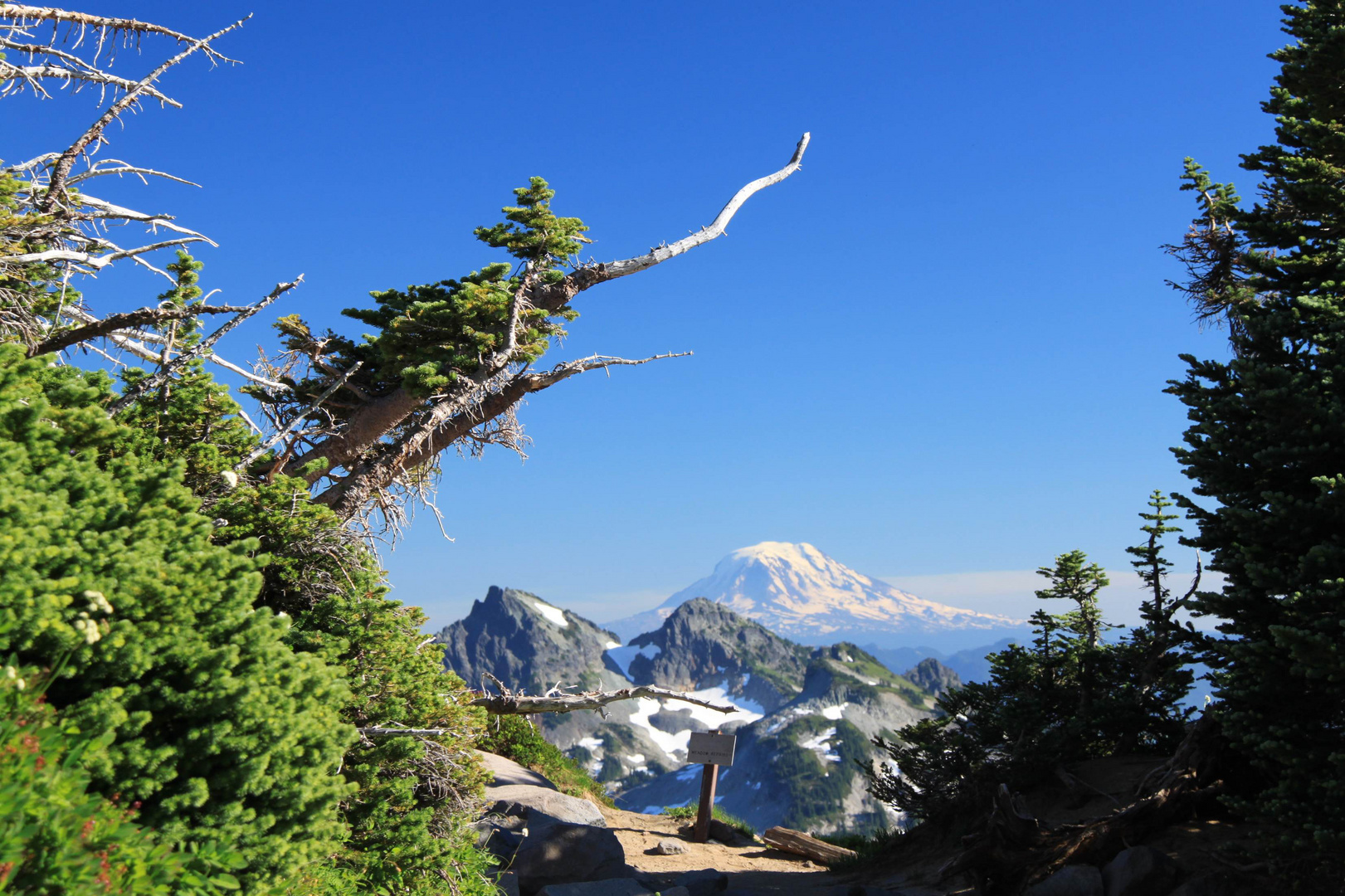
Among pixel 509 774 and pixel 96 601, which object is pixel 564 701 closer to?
pixel 509 774

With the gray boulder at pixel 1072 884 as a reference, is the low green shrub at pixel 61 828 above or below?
above

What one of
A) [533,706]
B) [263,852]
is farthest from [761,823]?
[263,852]

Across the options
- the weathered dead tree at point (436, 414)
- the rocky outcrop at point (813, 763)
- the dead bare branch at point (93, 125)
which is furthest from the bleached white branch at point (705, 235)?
the rocky outcrop at point (813, 763)

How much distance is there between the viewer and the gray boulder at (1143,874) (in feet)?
30.2

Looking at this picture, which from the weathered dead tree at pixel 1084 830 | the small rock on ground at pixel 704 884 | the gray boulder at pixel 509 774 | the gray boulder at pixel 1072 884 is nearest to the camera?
the gray boulder at pixel 1072 884

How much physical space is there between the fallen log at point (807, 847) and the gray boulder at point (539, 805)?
390 centimetres

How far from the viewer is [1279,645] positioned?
7898mm

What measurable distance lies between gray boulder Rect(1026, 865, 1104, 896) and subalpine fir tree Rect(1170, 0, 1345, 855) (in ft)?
6.64

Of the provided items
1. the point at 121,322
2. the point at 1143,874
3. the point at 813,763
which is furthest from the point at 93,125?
the point at 813,763

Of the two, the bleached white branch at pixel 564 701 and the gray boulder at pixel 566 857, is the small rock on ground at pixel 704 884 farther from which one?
the bleached white branch at pixel 564 701

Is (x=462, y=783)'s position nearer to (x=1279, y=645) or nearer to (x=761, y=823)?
(x=1279, y=645)

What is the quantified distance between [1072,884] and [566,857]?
6.59 metres

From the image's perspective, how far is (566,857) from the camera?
36.8 feet

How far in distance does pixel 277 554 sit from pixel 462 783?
3525mm
